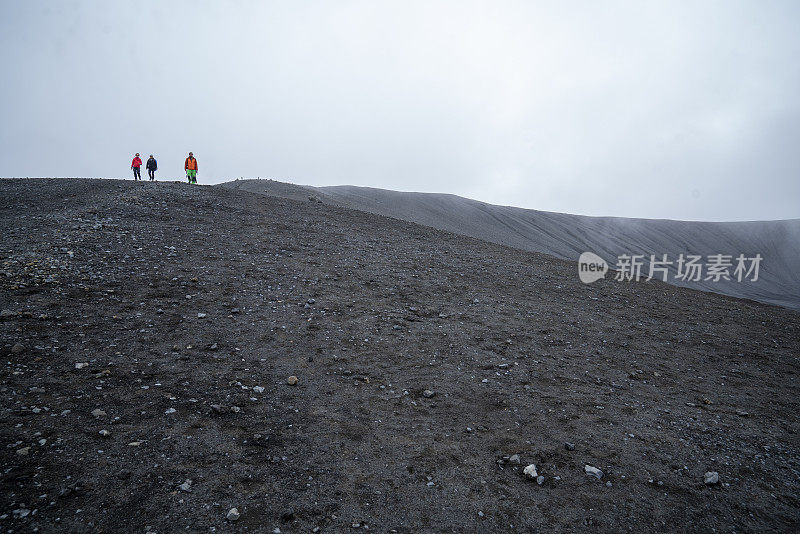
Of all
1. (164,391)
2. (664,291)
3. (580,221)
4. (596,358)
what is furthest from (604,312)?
(580,221)

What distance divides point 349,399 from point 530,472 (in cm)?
264

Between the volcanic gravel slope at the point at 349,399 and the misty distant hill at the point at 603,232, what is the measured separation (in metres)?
15.1

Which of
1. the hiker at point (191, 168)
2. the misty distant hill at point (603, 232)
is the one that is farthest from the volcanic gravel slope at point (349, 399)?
the misty distant hill at point (603, 232)

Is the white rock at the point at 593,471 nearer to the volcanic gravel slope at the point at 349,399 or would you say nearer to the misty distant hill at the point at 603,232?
the volcanic gravel slope at the point at 349,399

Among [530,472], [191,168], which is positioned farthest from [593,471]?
[191,168]

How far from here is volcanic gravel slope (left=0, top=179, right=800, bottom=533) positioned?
4109 millimetres

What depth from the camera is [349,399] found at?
605 centimetres

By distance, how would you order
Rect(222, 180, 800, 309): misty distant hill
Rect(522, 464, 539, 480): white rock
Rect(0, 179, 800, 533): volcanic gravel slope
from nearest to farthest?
Rect(0, 179, 800, 533): volcanic gravel slope < Rect(522, 464, 539, 480): white rock < Rect(222, 180, 800, 309): misty distant hill

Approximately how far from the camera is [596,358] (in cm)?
Result: 844

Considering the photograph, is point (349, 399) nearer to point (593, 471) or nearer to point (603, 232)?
point (593, 471)

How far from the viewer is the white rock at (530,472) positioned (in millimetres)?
4660

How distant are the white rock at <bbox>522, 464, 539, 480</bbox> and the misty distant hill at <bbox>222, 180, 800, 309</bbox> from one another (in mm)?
21028

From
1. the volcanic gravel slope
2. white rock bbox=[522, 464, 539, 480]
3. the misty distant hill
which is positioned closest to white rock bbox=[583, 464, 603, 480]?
the volcanic gravel slope

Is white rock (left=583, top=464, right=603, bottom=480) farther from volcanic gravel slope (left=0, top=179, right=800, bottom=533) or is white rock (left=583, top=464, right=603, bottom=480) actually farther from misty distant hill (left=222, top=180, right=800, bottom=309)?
misty distant hill (left=222, top=180, right=800, bottom=309)
